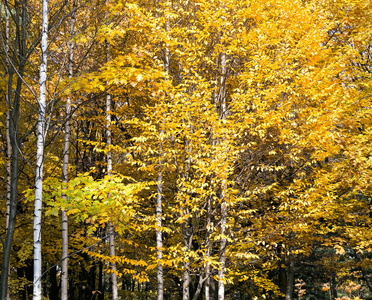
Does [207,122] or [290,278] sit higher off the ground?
[207,122]

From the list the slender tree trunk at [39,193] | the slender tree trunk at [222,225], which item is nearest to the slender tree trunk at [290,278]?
the slender tree trunk at [222,225]

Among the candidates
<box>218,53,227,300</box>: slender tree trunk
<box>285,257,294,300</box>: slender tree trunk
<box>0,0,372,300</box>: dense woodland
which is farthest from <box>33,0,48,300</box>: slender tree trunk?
<box>285,257,294,300</box>: slender tree trunk

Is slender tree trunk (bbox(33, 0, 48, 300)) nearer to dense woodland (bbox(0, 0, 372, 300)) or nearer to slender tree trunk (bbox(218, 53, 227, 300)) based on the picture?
dense woodland (bbox(0, 0, 372, 300))

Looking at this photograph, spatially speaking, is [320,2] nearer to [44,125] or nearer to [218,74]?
[218,74]

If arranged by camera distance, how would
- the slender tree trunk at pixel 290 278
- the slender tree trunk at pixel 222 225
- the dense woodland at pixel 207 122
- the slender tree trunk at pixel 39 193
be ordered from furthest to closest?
1. the slender tree trunk at pixel 290 278
2. the slender tree trunk at pixel 222 225
3. the dense woodland at pixel 207 122
4. the slender tree trunk at pixel 39 193

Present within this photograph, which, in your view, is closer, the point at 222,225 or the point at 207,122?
the point at 222,225

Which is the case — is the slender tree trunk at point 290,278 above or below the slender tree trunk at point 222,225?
below

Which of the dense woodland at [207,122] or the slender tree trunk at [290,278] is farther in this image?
the slender tree trunk at [290,278]

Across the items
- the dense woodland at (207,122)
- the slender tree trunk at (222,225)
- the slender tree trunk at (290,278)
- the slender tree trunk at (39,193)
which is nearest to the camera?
the slender tree trunk at (39,193)

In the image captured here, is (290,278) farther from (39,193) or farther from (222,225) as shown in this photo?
(39,193)

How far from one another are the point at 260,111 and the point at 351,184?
411 cm

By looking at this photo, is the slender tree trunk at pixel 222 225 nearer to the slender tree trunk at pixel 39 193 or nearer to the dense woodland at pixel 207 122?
the dense woodland at pixel 207 122

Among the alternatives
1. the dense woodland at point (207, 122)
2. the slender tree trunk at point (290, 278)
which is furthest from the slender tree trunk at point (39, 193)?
the slender tree trunk at point (290, 278)

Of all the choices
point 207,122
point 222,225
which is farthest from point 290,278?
point 207,122
